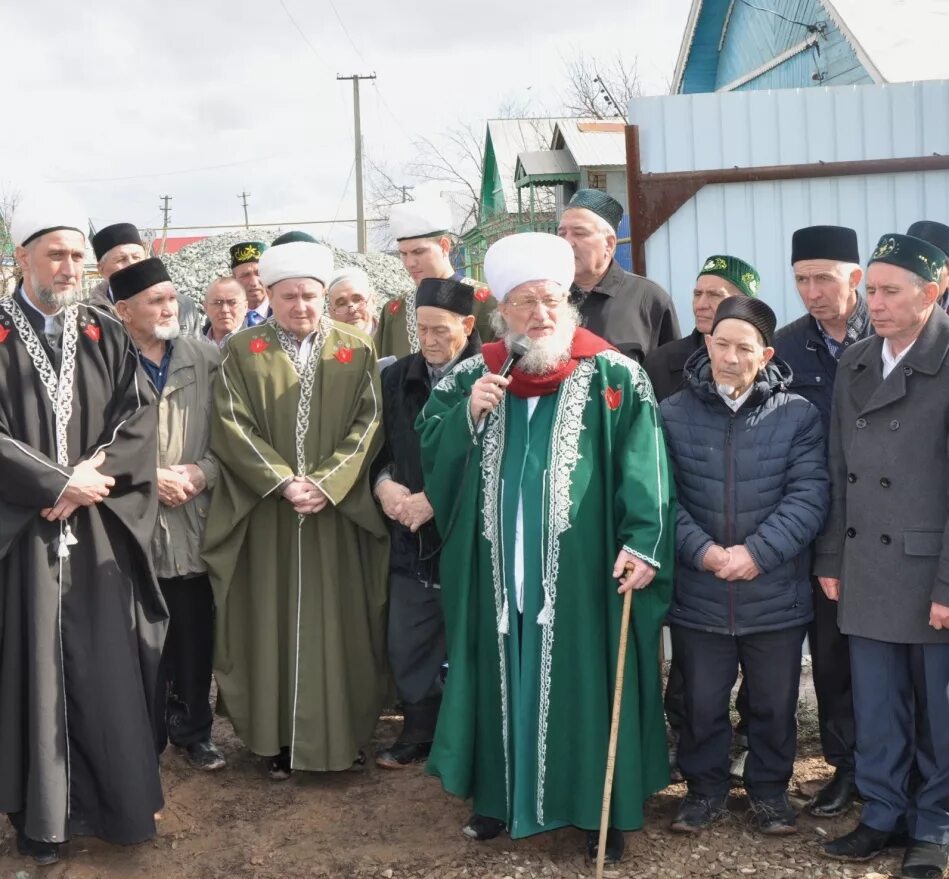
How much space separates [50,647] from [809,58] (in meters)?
10.3

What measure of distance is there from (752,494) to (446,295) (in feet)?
4.54

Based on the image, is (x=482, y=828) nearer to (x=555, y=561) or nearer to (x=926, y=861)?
(x=555, y=561)

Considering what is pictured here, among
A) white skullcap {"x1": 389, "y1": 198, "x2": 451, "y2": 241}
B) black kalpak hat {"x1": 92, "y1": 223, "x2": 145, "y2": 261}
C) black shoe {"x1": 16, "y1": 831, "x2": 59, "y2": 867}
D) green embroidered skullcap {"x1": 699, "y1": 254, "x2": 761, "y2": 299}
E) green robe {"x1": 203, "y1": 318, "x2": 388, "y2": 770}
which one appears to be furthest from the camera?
white skullcap {"x1": 389, "y1": 198, "x2": 451, "y2": 241}

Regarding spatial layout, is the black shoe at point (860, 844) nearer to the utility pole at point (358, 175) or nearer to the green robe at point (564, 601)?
the green robe at point (564, 601)

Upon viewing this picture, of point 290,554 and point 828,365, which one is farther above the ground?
point 828,365

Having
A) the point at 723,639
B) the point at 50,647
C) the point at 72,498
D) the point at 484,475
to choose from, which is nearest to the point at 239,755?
the point at 50,647

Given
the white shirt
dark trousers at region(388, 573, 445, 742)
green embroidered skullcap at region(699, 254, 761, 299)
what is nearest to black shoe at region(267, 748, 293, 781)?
dark trousers at region(388, 573, 445, 742)

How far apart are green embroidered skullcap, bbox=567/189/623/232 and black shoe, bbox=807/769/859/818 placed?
2424 millimetres

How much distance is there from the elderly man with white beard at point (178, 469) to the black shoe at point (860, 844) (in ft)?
8.02

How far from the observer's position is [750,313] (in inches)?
147

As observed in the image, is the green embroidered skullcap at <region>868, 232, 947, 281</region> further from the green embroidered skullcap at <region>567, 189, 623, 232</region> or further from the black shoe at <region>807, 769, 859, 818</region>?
the black shoe at <region>807, 769, 859, 818</region>

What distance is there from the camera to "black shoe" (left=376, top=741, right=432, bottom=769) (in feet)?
15.4

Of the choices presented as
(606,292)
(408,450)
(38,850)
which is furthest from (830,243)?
(38,850)

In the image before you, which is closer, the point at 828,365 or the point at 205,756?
the point at 828,365
